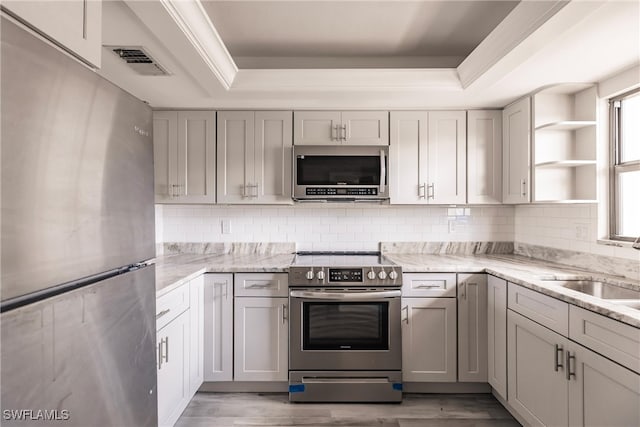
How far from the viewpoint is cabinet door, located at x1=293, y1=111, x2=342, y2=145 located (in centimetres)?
287

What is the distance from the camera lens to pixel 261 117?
2.88 m

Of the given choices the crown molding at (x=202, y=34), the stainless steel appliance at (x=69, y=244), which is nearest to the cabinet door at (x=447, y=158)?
the crown molding at (x=202, y=34)

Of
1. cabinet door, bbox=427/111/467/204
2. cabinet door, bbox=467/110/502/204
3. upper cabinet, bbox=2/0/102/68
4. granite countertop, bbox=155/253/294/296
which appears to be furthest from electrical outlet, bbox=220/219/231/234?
upper cabinet, bbox=2/0/102/68

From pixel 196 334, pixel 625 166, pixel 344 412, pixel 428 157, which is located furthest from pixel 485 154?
pixel 196 334

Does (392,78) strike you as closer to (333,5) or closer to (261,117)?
(333,5)

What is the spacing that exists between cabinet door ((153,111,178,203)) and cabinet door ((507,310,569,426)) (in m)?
2.69

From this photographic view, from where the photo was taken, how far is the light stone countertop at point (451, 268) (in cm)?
174

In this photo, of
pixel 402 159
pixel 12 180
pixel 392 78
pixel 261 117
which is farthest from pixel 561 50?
pixel 12 180

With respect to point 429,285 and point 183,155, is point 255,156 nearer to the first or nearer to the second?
point 183,155

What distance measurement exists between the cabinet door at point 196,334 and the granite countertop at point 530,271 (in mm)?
1456

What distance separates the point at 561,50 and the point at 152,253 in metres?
2.18

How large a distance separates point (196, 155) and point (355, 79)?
1.43 m

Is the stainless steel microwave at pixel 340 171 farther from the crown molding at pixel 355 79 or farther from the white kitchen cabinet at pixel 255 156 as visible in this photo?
the crown molding at pixel 355 79

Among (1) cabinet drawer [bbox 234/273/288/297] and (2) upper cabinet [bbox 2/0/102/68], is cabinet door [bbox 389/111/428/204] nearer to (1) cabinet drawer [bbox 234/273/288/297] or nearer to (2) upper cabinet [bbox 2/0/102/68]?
(1) cabinet drawer [bbox 234/273/288/297]
